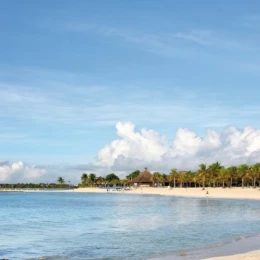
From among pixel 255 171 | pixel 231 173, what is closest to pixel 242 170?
pixel 231 173

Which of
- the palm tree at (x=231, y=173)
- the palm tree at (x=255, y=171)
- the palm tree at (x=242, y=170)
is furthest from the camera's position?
the palm tree at (x=231, y=173)

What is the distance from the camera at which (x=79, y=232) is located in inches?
1549

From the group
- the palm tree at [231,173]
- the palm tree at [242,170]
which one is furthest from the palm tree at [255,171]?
the palm tree at [231,173]

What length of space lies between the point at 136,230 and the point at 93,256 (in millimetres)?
13462

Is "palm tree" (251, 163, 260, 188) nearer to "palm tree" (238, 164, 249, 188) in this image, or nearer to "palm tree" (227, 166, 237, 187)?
"palm tree" (238, 164, 249, 188)

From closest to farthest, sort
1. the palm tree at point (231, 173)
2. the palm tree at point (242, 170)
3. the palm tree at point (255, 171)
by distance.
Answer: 1. the palm tree at point (255, 171)
2. the palm tree at point (242, 170)
3. the palm tree at point (231, 173)

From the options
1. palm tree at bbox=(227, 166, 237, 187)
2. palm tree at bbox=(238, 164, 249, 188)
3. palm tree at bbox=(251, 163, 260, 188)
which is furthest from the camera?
palm tree at bbox=(227, 166, 237, 187)

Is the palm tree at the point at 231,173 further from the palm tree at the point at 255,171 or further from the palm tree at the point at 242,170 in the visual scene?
the palm tree at the point at 255,171

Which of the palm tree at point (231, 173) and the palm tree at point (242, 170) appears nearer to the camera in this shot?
the palm tree at point (242, 170)

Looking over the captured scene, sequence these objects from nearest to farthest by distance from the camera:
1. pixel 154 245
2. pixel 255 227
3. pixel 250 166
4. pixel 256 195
Answer: pixel 154 245 → pixel 255 227 → pixel 256 195 → pixel 250 166

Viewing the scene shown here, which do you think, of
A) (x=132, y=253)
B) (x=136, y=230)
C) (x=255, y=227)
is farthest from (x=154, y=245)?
(x=255, y=227)

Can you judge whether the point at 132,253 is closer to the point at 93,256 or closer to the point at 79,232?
the point at 93,256

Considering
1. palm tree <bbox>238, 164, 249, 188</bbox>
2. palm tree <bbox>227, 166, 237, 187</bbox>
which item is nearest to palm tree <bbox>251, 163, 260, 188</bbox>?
palm tree <bbox>238, 164, 249, 188</bbox>

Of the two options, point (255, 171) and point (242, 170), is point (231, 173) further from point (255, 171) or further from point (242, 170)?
point (255, 171)
